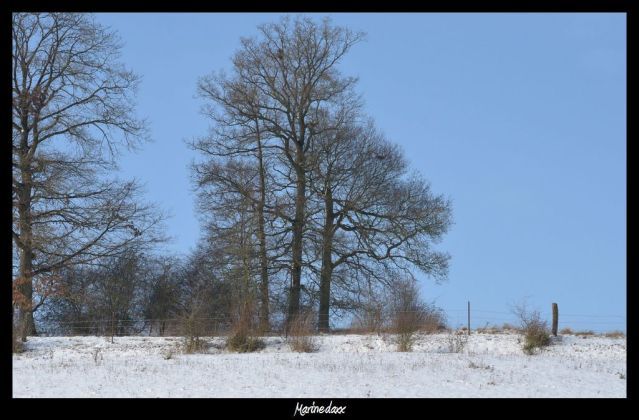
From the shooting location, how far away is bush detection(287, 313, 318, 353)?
2536 cm

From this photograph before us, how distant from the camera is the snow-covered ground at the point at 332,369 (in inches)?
699

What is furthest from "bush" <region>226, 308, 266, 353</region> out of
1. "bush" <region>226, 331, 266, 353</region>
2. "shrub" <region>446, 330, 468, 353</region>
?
"shrub" <region>446, 330, 468, 353</region>

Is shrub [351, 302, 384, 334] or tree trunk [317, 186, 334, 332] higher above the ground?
tree trunk [317, 186, 334, 332]

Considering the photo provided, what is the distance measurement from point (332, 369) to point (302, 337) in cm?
526

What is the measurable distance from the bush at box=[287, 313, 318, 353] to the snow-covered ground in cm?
42

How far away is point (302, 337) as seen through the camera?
25.5m

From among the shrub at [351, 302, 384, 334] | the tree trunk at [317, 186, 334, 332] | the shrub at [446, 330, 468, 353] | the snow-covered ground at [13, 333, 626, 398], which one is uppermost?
the tree trunk at [317, 186, 334, 332]

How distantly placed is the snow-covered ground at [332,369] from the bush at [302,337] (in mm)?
420

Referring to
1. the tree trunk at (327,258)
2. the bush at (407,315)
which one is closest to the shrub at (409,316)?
the bush at (407,315)

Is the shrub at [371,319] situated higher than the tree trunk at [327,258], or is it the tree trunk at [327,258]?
the tree trunk at [327,258]

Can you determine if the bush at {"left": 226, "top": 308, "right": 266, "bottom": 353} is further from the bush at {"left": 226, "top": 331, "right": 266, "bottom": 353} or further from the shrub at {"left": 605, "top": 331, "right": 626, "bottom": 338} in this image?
the shrub at {"left": 605, "top": 331, "right": 626, "bottom": 338}

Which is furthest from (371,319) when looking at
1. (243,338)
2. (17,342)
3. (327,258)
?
(17,342)

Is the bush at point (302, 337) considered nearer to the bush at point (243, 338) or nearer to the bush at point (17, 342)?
the bush at point (243, 338)
